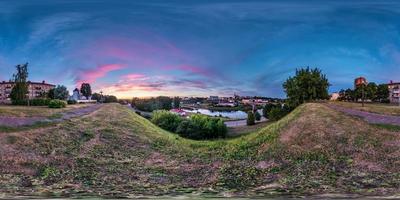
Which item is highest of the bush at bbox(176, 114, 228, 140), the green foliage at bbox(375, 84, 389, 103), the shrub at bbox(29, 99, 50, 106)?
the green foliage at bbox(375, 84, 389, 103)

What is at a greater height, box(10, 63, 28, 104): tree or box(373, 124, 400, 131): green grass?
box(10, 63, 28, 104): tree

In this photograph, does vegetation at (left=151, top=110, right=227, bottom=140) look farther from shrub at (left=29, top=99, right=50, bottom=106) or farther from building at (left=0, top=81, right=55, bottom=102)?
building at (left=0, top=81, right=55, bottom=102)

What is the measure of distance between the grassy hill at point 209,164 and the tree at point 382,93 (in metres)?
38.7

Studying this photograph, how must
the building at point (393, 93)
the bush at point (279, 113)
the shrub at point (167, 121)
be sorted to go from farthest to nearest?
the building at point (393, 93)
the bush at point (279, 113)
the shrub at point (167, 121)

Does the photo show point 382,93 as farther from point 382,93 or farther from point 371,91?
point 371,91

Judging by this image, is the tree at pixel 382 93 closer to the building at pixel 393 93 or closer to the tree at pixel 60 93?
the building at pixel 393 93

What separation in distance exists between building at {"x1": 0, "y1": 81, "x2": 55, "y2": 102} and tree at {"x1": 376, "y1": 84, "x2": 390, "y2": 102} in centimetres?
4875

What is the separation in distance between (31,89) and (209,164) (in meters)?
58.2

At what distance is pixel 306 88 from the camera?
164ft

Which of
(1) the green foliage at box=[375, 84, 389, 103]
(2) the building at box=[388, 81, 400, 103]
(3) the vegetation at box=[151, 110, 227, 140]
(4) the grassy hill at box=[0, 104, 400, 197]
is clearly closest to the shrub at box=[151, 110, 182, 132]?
(3) the vegetation at box=[151, 110, 227, 140]

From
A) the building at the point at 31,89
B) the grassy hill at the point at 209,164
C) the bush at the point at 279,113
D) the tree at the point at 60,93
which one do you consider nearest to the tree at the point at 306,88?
the bush at the point at 279,113

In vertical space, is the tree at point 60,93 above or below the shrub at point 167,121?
above

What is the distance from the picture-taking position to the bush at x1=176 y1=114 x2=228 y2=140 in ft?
142

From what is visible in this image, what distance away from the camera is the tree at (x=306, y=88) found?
49406mm
